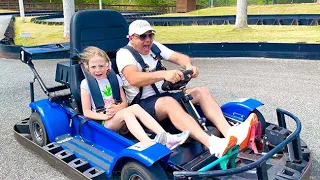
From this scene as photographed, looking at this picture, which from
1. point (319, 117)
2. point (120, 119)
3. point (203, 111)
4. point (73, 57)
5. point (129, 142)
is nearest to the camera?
point (129, 142)

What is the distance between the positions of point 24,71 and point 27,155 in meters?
4.19

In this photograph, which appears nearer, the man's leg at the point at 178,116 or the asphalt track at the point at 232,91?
the man's leg at the point at 178,116

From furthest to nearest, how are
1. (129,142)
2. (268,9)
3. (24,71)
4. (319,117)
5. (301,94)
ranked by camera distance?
(268,9) → (24,71) → (301,94) → (319,117) → (129,142)

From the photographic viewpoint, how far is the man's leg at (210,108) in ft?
9.29

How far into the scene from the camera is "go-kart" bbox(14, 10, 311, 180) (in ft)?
7.57

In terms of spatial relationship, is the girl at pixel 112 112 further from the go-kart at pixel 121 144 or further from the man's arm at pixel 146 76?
the man's arm at pixel 146 76

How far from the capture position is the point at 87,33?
11.0 ft

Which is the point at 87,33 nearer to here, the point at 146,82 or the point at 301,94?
the point at 146,82

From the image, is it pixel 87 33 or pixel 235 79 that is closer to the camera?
pixel 87 33

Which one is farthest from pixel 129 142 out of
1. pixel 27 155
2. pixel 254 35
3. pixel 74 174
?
pixel 254 35

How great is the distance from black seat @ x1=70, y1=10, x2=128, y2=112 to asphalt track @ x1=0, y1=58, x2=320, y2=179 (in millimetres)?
754

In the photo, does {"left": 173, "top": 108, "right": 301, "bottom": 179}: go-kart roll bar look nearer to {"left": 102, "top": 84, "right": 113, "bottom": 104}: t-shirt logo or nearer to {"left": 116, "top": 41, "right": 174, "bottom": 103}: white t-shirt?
{"left": 116, "top": 41, "right": 174, "bottom": 103}: white t-shirt

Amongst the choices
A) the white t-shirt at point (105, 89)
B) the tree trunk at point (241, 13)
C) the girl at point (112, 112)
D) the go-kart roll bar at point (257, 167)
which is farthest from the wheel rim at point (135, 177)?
the tree trunk at point (241, 13)

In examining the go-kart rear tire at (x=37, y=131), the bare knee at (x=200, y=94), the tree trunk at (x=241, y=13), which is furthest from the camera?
the tree trunk at (x=241, y=13)
